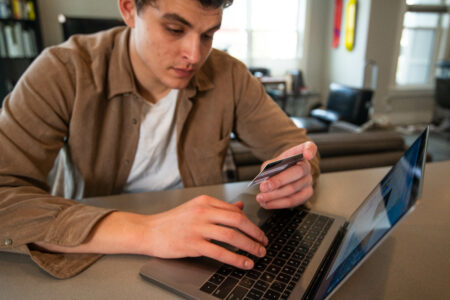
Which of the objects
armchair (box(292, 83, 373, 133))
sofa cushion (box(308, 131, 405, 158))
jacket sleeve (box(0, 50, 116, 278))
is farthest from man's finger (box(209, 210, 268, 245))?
armchair (box(292, 83, 373, 133))

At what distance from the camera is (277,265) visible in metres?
0.52

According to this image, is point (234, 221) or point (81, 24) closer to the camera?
point (234, 221)

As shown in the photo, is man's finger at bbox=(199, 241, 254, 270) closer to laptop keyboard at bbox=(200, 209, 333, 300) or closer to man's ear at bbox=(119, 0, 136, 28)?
laptop keyboard at bbox=(200, 209, 333, 300)

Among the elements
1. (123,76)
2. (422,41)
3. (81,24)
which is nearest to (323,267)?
(123,76)

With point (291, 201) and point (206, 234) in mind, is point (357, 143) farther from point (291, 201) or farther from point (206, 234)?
point (206, 234)

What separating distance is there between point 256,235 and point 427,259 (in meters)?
0.31

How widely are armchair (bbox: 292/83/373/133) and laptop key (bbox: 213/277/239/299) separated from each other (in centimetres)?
317

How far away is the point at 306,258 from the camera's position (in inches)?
21.4

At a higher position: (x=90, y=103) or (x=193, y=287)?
(x=90, y=103)

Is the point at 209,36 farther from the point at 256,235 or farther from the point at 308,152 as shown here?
the point at 256,235

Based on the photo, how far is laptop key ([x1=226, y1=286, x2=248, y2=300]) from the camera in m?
0.45

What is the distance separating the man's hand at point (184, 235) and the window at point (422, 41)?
5.50 m

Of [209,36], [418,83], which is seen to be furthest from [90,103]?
[418,83]

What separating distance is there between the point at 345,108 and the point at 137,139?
12.4 feet
